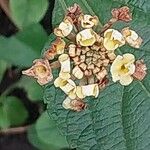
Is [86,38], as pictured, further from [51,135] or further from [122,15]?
[51,135]

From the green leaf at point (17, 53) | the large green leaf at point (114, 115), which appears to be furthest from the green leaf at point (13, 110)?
the large green leaf at point (114, 115)

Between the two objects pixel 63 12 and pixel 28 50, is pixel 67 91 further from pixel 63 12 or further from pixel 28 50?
pixel 28 50

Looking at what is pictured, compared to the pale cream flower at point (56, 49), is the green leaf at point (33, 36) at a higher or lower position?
lower

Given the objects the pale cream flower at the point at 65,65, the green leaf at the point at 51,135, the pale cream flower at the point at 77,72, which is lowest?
the green leaf at the point at 51,135

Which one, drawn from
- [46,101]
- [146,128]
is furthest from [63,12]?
[146,128]

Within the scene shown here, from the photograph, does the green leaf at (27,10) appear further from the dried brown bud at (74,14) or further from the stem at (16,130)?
the dried brown bud at (74,14)
